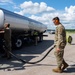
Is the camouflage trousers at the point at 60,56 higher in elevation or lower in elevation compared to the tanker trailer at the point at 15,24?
lower

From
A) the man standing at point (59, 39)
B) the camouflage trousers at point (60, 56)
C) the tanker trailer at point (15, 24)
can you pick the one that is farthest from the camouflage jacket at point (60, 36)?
the tanker trailer at point (15, 24)

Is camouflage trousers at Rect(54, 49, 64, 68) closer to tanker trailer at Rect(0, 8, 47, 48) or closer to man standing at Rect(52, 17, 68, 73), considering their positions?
man standing at Rect(52, 17, 68, 73)

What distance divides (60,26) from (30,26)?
1439 centimetres

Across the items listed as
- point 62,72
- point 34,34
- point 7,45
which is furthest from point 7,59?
point 34,34

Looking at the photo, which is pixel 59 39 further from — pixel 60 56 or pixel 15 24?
pixel 15 24

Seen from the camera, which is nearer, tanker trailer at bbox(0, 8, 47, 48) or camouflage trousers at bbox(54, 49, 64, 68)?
camouflage trousers at bbox(54, 49, 64, 68)

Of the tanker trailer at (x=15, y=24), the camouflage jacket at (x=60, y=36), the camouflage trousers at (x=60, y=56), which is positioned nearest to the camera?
the camouflage jacket at (x=60, y=36)

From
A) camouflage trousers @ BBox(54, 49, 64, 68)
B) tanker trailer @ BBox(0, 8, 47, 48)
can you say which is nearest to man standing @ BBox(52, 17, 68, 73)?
camouflage trousers @ BBox(54, 49, 64, 68)

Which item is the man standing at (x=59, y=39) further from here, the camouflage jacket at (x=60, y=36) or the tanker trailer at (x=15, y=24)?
the tanker trailer at (x=15, y=24)

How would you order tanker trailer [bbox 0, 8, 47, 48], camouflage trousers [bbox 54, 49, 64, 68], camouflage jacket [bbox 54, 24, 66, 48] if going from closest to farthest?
camouflage jacket [bbox 54, 24, 66, 48]
camouflage trousers [bbox 54, 49, 64, 68]
tanker trailer [bbox 0, 8, 47, 48]

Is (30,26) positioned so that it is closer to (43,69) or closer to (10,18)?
(10,18)

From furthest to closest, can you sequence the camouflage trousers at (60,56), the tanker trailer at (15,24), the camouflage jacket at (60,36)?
the tanker trailer at (15,24) < the camouflage trousers at (60,56) < the camouflage jacket at (60,36)

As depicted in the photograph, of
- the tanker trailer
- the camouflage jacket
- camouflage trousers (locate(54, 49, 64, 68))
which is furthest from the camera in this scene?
the tanker trailer

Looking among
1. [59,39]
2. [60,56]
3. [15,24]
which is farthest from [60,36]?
[15,24]
